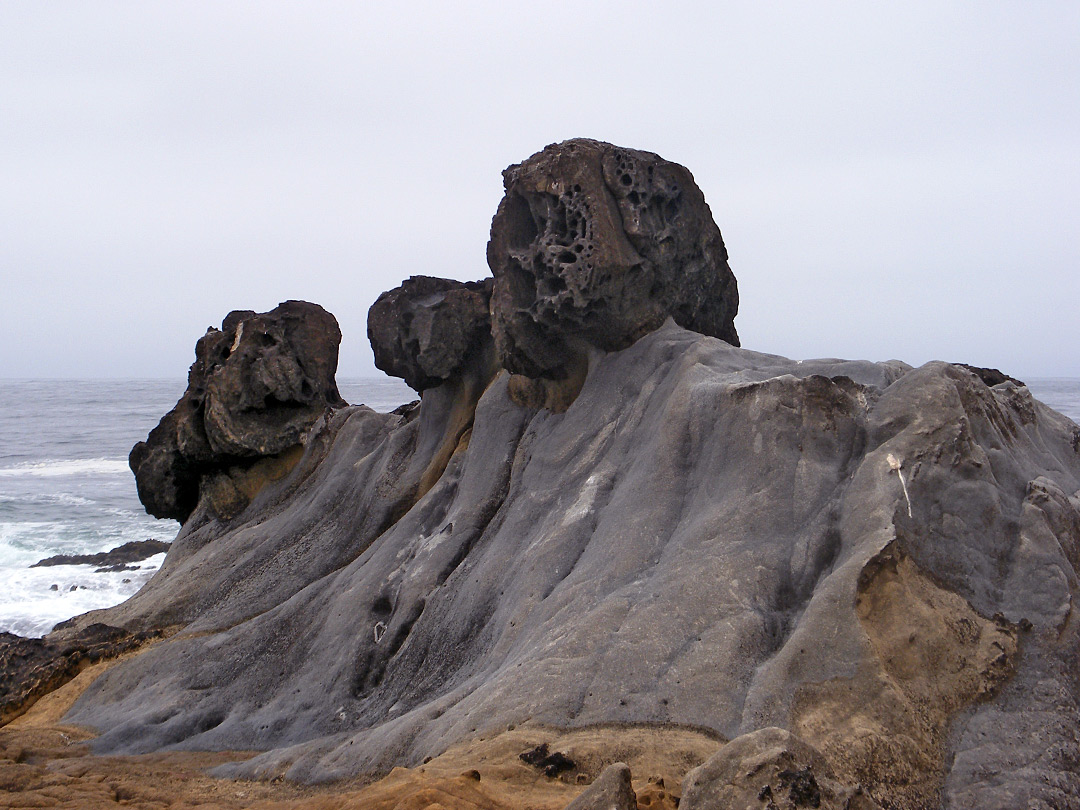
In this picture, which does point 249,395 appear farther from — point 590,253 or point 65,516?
point 65,516

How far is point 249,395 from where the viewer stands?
11.1 m

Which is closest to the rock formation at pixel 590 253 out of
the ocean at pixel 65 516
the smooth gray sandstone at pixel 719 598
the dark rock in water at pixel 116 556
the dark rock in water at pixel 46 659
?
the smooth gray sandstone at pixel 719 598

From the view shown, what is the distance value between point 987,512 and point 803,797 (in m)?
2.27

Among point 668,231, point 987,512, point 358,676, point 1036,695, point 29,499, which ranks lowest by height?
point 29,499

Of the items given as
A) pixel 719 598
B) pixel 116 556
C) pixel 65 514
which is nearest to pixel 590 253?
pixel 719 598

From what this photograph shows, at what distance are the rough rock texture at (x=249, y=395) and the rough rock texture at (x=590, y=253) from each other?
178 inches

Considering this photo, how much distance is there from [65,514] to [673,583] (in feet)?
79.2

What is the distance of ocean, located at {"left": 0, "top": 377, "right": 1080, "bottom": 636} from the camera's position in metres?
16.0

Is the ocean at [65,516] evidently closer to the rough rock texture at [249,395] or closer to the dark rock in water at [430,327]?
the rough rock texture at [249,395]

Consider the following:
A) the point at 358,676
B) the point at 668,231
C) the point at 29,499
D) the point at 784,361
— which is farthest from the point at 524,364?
the point at 29,499

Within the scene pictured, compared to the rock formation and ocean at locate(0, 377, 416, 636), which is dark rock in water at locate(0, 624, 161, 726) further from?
ocean at locate(0, 377, 416, 636)

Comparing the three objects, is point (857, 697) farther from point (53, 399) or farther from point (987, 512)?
point (53, 399)

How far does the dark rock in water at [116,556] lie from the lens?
18578 millimetres

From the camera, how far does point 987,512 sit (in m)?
4.39
